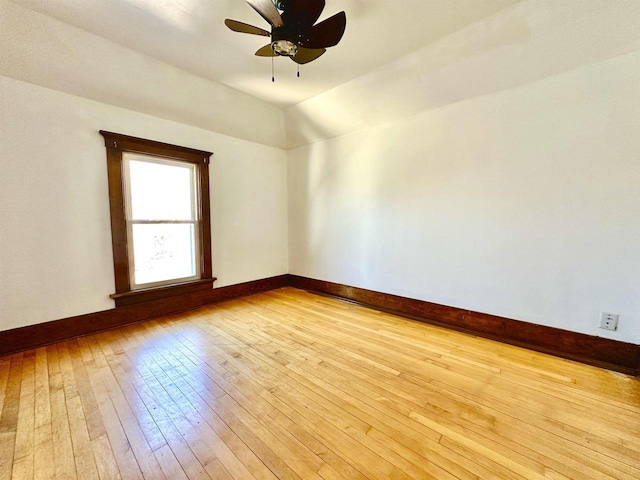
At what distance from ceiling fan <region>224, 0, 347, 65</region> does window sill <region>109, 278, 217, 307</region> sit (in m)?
2.94

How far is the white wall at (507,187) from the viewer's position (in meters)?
2.07

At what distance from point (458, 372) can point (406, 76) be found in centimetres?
294

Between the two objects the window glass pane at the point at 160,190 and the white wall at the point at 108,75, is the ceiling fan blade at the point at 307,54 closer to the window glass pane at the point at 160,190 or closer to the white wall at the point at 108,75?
the white wall at the point at 108,75

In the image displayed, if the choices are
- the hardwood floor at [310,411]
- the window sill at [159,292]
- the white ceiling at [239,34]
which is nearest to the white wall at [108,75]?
the white ceiling at [239,34]

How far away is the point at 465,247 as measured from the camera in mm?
2850

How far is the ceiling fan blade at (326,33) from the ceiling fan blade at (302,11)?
63 millimetres

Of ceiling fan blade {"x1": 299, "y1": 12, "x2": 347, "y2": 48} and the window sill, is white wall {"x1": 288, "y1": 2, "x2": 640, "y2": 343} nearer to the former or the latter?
ceiling fan blade {"x1": 299, "y1": 12, "x2": 347, "y2": 48}

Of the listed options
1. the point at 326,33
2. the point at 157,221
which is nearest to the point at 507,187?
the point at 326,33

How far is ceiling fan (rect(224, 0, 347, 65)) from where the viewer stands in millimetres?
1694

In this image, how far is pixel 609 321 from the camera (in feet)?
6.98

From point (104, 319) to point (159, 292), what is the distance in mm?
584

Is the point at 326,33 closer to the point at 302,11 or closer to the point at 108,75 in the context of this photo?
the point at 302,11

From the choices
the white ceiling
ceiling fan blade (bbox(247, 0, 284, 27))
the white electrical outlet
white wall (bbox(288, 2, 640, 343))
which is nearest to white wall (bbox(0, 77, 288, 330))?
the white ceiling

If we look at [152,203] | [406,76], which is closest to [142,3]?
[152,203]
